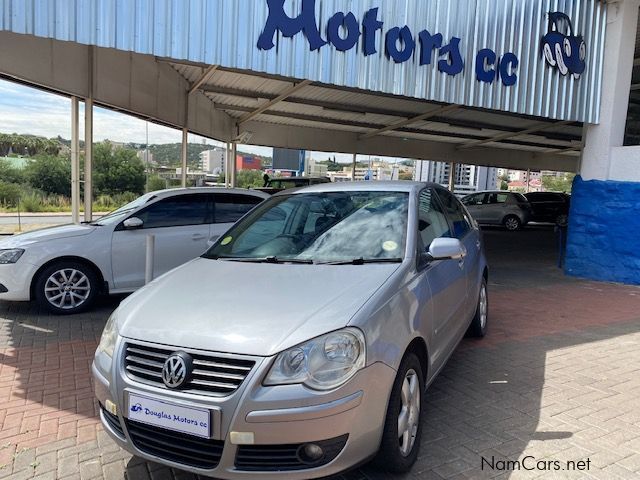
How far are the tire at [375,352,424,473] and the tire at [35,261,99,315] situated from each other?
4.68m

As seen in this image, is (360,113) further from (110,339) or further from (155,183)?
(110,339)

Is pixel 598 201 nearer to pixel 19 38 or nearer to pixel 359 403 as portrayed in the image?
pixel 359 403

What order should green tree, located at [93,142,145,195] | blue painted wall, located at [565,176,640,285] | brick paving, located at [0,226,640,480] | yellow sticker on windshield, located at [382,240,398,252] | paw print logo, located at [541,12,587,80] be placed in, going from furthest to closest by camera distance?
green tree, located at [93,142,145,195]
paw print logo, located at [541,12,587,80]
blue painted wall, located at [565,176,640,285]
yellow sticker on windshield, located at [382,240,398,252]
brick paving, located at [0,226,640,480]

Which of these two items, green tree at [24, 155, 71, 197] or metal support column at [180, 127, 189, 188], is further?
metal support column at [180, 127, 189, 188]

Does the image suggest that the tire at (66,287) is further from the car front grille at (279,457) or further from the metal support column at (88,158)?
the car front grille at (279,457)

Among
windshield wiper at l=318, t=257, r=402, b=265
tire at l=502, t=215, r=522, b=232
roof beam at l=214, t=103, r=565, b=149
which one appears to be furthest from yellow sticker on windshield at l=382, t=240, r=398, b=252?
tire at l=502, t=215, r=522, b=232

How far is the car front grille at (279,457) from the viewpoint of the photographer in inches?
90.9

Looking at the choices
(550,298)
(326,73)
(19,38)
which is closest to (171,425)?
Result: (326,73)

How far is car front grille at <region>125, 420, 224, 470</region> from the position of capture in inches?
92.4

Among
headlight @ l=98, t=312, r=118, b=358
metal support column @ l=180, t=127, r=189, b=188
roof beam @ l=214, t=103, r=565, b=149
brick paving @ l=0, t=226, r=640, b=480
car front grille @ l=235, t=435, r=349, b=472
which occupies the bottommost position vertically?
brick paving @ l=0, t=226, r=640, b=480

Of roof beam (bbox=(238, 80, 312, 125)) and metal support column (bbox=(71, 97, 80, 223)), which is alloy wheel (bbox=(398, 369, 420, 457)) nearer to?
metal support column (bbox=(71, 97, 80, 223))

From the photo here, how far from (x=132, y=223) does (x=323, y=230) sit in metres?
3.64

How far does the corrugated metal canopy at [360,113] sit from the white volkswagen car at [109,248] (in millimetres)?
5076

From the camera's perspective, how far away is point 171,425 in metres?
2.36
